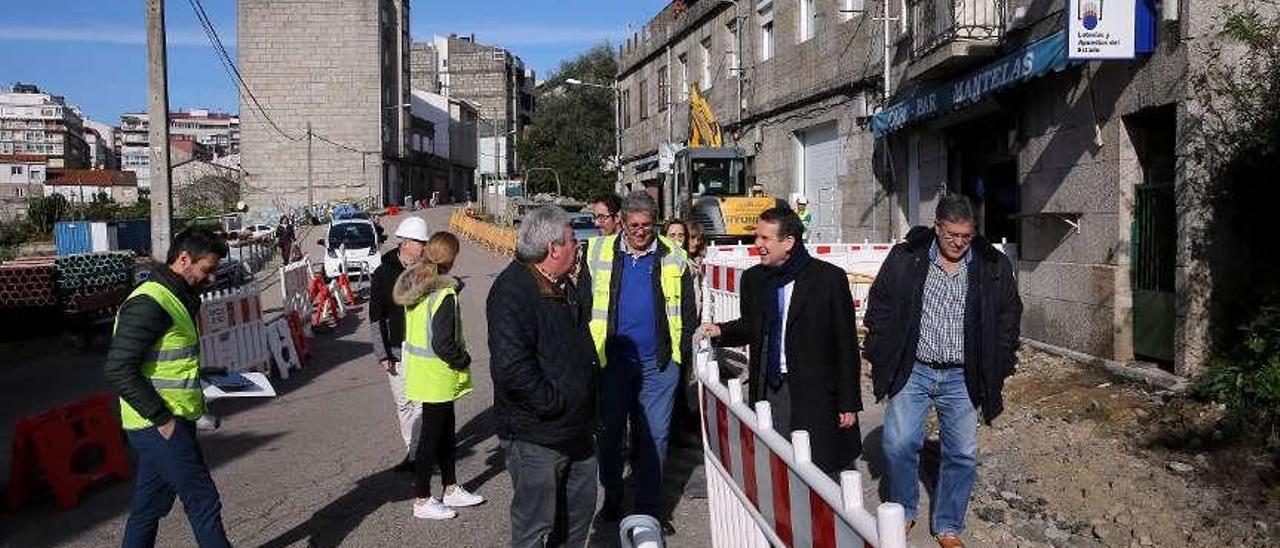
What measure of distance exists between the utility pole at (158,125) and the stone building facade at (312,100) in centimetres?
6059

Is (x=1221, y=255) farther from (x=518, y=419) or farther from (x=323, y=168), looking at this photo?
(x=323, y=168)

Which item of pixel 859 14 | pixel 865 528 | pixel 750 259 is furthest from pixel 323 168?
pixel 865 528

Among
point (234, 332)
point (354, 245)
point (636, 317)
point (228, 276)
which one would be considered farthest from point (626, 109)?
point (636, 317)

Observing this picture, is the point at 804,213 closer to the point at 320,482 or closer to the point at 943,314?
the point at 320,482

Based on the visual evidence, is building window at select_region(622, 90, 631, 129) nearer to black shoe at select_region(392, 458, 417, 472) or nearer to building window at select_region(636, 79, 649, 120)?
building window at select_region(636, 79, 649, 120)

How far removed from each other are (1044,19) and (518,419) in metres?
10.6

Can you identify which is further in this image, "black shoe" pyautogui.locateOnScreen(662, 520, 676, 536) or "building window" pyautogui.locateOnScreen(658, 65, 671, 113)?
"building window" pyautogui.locateOnScreen(658, 65, 671, 113)

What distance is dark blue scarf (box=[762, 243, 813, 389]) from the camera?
491 centimetres

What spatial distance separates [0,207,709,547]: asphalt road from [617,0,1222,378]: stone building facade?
17.8ft

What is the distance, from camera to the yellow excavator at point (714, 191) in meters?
21.9

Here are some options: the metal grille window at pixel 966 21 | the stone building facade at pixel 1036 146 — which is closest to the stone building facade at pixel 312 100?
the stone building facade at pixel 1036 146

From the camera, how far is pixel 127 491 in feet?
22.5

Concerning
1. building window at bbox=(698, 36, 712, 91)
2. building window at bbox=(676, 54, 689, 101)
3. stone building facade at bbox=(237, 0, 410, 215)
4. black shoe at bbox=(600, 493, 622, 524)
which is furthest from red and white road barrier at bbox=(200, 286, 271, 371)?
stone building facade at bbox=(237, 0, 410, 215)

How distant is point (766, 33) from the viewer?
88.6ft
